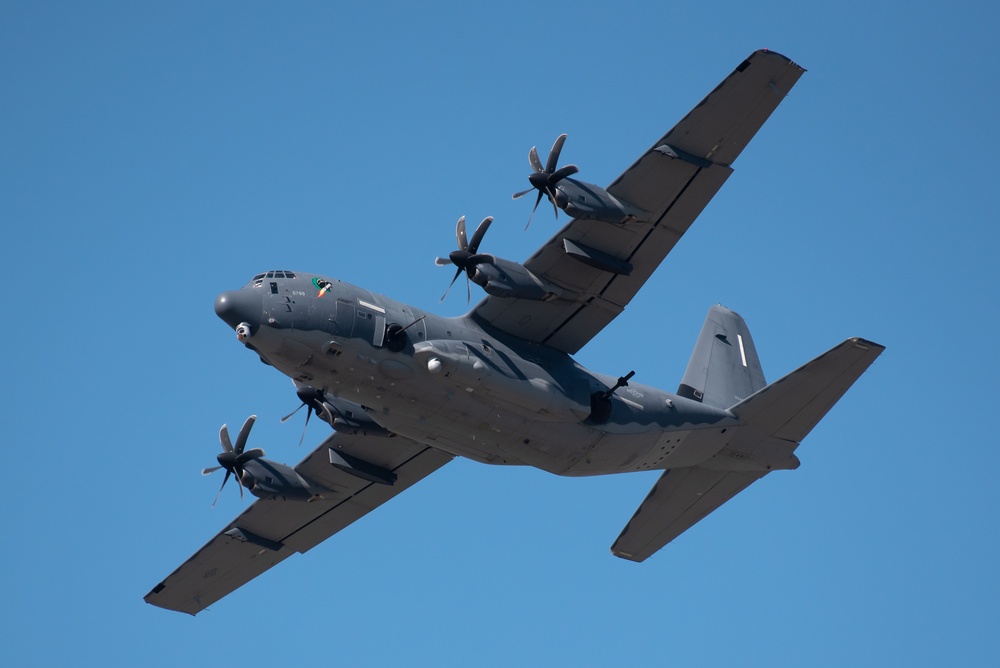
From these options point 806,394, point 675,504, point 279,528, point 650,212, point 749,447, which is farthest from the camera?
point 279,528

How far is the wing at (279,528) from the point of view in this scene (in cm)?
3678

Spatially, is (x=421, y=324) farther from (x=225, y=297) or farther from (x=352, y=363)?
(x=225, y=297)

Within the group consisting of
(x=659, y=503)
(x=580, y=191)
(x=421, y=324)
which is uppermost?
(x=580, y=191)

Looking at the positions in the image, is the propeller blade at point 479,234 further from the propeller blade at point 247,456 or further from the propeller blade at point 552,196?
the propeller blade at point 247,456

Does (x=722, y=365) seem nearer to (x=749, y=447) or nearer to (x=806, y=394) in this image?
(x=749, y=447)

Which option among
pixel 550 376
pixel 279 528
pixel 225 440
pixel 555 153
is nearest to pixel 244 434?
pixel 225 440

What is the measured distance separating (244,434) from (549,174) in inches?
450

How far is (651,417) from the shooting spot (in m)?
34.2

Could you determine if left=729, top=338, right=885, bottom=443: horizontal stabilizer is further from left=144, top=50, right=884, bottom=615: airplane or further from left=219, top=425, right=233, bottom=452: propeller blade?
left=219, top=425, right=233, bottom=452: propeller blade

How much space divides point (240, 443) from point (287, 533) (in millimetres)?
3907

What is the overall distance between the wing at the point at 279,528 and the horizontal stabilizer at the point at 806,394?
334 inches

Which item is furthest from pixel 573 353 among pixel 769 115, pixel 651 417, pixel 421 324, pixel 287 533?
pixel 287 533

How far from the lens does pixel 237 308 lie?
97.6ft

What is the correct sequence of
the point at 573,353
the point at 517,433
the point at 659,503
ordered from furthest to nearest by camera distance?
the point at 659,503 < the point at 573,353 < the point at 517,433
